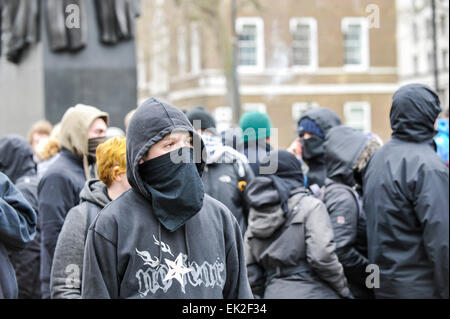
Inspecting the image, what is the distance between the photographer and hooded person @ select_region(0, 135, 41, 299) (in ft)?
19.5

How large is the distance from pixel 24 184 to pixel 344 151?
8.55ft

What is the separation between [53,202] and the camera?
5.22 m

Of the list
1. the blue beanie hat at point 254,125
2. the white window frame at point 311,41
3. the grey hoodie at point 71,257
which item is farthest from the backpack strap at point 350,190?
the white window frame at point 311,41

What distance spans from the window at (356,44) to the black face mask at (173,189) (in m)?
36.4

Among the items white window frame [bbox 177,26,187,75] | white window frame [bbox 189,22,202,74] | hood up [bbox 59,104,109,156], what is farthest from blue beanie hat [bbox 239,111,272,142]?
white window frame [bbox 189,22,202,74]

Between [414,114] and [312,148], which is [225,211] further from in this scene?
[312,148]

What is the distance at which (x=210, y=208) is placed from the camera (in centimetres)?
327

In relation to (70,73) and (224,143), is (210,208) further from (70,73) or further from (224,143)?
(70,73)

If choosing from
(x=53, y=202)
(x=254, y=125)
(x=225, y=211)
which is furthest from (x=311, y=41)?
(x=225, y=211)

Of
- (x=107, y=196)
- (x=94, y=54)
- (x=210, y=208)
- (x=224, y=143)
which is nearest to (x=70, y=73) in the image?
(x=94, y=54)

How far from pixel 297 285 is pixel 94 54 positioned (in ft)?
20.3

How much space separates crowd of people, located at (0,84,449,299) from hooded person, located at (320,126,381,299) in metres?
0.01

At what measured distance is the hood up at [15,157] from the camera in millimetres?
5938

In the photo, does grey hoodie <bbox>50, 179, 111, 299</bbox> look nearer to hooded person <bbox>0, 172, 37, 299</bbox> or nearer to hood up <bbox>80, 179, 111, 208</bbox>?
hood up <bbox>80, 179, 111, 208</bbox>
